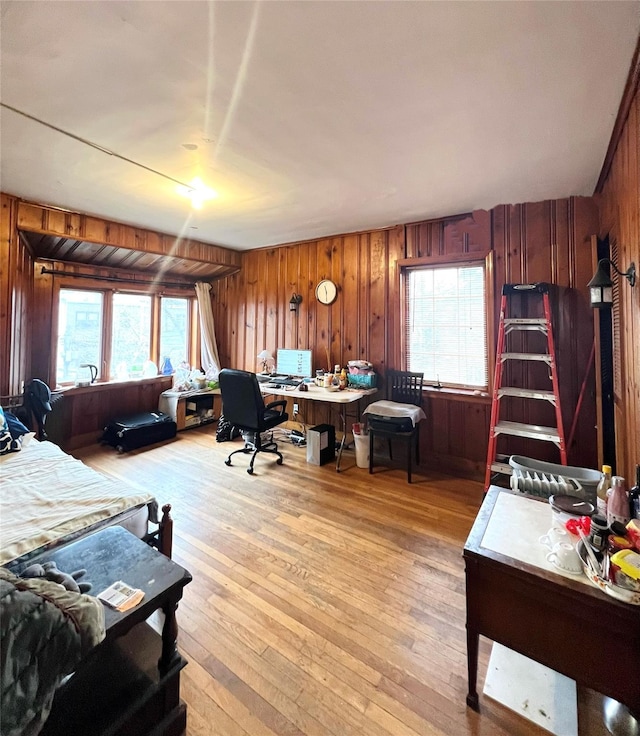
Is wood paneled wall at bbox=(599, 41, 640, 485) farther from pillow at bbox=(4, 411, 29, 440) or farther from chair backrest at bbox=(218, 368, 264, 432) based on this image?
pillow at bbox=(4, 411, 29, 440)

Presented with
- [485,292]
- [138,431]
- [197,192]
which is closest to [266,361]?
[138,431]

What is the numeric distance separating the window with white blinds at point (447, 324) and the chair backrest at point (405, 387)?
175 mm

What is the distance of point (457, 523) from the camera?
2.54m

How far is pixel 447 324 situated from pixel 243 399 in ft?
7.55

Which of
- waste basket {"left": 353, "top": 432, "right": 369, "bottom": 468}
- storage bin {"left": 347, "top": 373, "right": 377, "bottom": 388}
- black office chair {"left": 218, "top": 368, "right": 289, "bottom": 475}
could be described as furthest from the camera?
storage bin {"left": 347, "top": 373, "right": 377, "bottom": 388}

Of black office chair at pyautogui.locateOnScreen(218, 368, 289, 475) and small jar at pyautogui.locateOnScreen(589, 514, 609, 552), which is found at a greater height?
black office chair at pyautogui.locateOnScreen(218, 368, 289, 475)

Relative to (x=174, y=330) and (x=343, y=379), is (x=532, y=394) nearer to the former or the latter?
(x=343, y=379)

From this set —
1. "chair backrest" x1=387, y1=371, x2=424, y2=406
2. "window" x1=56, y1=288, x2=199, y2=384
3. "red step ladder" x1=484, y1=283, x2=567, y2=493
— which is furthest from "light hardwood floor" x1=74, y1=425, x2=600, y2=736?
"window" x1=56, y1=288, x2=199, y2=384

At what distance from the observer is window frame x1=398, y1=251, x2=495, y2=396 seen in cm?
327

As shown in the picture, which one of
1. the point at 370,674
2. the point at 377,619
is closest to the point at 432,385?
the point at 377,619

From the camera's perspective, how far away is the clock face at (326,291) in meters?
4.26

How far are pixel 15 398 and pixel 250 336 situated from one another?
9.32 feet

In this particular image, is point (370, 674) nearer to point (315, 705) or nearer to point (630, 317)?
point (315, 705)

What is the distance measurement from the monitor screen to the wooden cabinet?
48.8 inches
